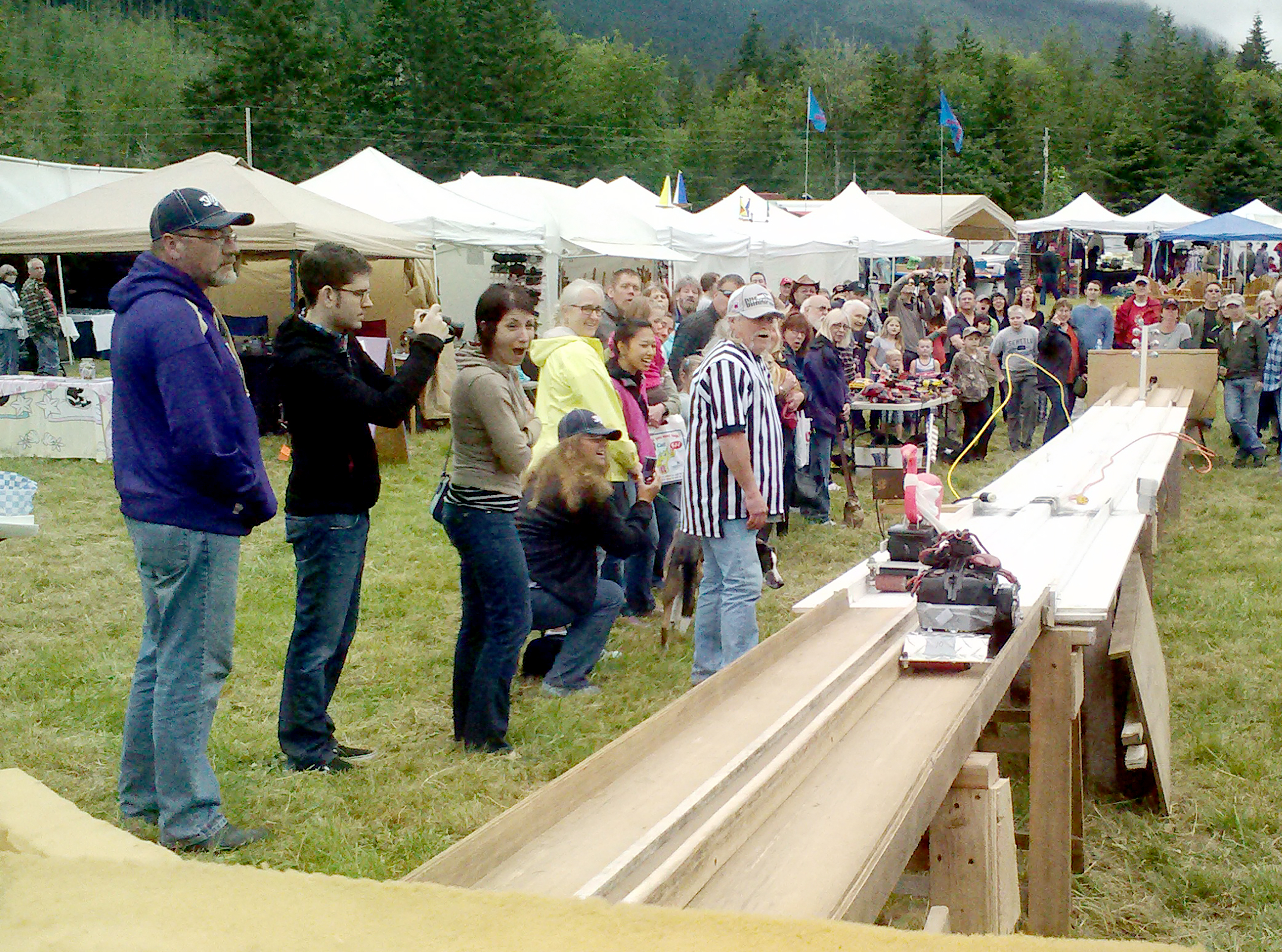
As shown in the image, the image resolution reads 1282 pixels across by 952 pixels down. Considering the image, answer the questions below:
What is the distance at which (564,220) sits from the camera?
1688 centimetres

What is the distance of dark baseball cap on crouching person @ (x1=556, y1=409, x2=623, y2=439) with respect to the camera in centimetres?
499

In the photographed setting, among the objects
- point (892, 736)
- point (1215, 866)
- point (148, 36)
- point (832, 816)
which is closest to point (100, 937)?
point (832, 816)

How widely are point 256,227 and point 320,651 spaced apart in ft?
24.8

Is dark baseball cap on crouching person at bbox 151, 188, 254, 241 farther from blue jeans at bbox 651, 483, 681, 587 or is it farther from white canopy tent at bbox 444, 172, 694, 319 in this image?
white canopy tent at bbox 444, 172, 694, 319

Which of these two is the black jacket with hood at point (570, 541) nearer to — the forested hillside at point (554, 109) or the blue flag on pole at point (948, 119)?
the blue flag on pole at point (948, 119)

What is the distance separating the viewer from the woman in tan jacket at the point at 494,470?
434 centimetres

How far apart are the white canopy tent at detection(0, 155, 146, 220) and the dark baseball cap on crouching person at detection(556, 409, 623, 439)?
12.3 meters

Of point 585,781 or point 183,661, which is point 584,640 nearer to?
point 183,661

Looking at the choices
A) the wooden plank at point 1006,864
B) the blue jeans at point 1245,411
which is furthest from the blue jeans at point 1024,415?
the wooden plank at point 1006,864

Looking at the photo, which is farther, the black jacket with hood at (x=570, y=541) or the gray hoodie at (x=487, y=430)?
the black jacket with hood at (x=570, y=541)

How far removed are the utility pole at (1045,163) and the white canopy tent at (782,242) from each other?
4332 centimetres

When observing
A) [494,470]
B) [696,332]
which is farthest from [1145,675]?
[696,332]

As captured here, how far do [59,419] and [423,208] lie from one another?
15.9 feet

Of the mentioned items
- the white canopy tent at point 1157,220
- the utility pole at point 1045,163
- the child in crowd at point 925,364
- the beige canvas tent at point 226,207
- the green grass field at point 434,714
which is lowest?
the green grass field at point 434,714
